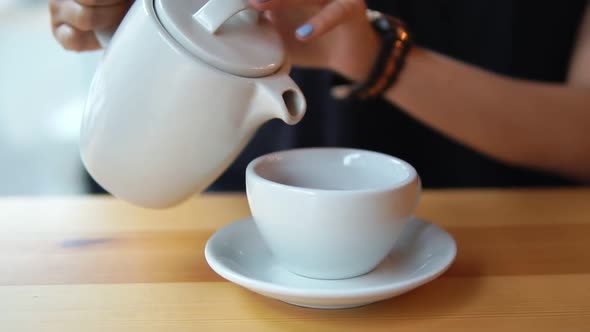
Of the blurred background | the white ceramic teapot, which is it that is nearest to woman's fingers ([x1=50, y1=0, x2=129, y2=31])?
the white ceramic teapot

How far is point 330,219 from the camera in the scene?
0.38 metres

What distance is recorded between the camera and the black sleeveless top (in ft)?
3.05

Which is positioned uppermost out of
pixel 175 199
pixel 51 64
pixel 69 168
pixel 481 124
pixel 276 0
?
pixel 276 0

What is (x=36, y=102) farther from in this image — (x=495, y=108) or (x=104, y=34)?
(x=495, y=108)

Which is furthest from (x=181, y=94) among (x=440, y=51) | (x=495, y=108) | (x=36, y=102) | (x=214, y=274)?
(x=36, y=102)

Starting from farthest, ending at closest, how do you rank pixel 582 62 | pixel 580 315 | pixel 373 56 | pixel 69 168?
pixel 69 168, pixel 582 62, pixel 373 56, pixel 580 315

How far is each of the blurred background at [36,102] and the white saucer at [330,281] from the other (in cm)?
106

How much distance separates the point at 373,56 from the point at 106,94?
1.35 feet

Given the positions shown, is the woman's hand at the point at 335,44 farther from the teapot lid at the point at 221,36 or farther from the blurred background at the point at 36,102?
the blurred background at the point at 36,102

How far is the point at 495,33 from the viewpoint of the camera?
95 cm

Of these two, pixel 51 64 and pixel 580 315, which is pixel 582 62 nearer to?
pixel 580 315

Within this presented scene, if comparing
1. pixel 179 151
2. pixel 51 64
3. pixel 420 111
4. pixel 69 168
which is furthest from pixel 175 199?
pixel 51 64

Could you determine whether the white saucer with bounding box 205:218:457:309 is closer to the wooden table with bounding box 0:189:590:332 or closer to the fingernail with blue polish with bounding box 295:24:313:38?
the wooden table with bounding box 0:189:590:332

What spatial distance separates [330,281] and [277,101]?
0.14 meters
